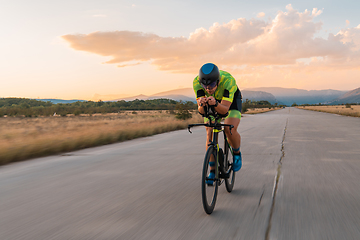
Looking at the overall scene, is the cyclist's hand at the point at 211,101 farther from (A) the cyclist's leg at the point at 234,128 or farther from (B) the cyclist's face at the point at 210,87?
(A) the cyclist's leg at the point at 234,128

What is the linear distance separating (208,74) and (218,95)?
0.62 metres

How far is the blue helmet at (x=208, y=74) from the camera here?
11.1 ft

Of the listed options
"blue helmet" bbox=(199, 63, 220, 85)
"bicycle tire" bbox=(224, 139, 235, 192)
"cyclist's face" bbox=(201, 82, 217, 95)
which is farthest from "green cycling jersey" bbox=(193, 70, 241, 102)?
"bicycle tire" bbox=(224, 139, 235, 192)

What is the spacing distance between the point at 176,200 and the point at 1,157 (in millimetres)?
5681

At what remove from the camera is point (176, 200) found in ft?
13.4

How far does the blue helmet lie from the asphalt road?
1.64 meters

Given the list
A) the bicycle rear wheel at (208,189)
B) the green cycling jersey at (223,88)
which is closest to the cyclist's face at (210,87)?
the green cycling jersey at (223,88)

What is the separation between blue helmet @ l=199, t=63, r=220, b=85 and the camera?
3.38 m

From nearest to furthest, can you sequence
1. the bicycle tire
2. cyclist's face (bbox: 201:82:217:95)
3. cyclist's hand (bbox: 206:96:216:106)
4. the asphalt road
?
the asphalt road, cyclist's hand (bbox: 206:96:216:106), cyclist's face (bbox: 201:82:217:95), the bicycle tire

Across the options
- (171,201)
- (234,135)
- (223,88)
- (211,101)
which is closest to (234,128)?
(234,135)

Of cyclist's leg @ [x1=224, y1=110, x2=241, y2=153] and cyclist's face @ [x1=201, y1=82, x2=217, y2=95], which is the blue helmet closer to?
cyclist's face @ [x1=201, y1=82, x2=217, y2=95]

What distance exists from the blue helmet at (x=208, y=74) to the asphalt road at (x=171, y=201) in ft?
5.37

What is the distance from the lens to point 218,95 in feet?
12.9

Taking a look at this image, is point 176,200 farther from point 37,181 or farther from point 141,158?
point 141,158
